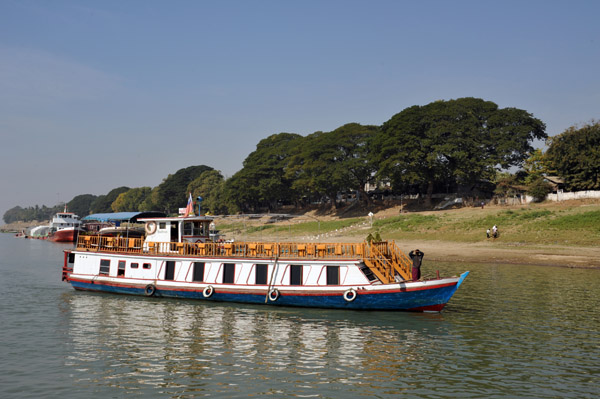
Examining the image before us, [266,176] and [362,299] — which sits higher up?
[266,176]

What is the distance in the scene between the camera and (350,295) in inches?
922

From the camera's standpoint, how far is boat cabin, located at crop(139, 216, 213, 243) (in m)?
29.7

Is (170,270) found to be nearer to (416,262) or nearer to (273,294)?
(273,294)

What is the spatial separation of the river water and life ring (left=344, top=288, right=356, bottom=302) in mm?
704

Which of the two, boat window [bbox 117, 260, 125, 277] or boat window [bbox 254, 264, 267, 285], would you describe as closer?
boat window [bbox 254, 264, 267, 285]

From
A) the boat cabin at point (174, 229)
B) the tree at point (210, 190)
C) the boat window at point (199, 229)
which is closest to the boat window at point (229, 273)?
the boat cabin at point (174, 229)

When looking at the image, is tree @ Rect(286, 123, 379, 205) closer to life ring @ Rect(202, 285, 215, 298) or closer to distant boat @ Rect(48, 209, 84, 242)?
distant boat @ Rect(48, 209, 84, 242)

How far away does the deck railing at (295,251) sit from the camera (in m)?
24.2

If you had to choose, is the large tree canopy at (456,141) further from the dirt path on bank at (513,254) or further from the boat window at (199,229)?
the boat window at (199,229)

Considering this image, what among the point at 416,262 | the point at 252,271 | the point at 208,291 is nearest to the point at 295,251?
the point at 252,271

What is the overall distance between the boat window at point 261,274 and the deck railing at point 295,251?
567 mm

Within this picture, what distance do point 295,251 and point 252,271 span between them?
2608mm

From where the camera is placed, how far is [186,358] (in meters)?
16.4

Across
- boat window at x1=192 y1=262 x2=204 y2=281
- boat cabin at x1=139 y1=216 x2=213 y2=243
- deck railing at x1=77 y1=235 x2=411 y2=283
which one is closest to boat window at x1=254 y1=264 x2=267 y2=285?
deck railing at x1=77 y1=235 x2=411 y2=283
